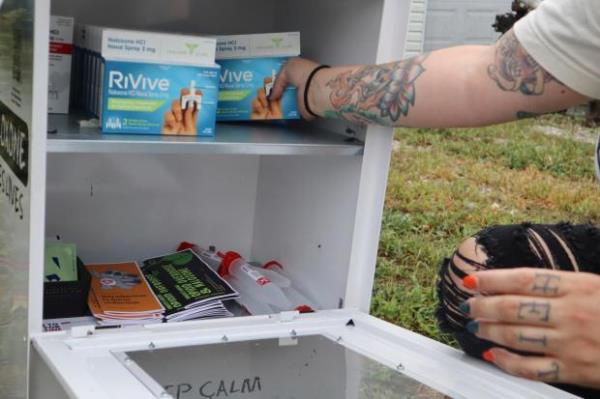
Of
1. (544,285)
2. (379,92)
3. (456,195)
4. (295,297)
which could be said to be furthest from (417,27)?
(544,285)

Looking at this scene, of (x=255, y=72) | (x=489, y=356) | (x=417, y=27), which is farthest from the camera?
(x=417, y=27)

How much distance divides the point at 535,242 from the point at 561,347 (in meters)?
0.34

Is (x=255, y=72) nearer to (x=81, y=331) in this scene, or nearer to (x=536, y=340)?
(x=81, y=331)

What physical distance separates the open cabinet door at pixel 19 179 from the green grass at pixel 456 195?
56.4 inches

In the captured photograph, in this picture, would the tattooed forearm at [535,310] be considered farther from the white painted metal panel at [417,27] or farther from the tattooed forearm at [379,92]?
the white painted metal panel at [417,27]

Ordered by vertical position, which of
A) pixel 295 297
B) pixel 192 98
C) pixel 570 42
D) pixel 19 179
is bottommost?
pixel 295 297

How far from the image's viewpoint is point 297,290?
1625mm

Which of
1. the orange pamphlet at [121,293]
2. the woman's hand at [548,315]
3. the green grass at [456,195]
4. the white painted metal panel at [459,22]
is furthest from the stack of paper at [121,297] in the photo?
the white painted metal panel at [459,22]

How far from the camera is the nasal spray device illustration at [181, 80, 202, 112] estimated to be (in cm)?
134

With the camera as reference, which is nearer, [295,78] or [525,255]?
[525,255]

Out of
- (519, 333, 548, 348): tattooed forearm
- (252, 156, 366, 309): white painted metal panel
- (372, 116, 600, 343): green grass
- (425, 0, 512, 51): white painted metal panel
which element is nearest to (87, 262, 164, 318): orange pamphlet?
(252, 156, 366, 309): white painted metal panel

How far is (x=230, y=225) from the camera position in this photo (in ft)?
5.98

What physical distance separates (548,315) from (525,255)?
1.06 feet

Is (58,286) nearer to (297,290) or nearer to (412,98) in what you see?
(297,290)
